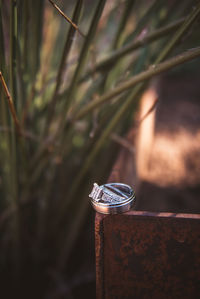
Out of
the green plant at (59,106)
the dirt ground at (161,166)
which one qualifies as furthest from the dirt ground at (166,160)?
the green plant at (59,106)

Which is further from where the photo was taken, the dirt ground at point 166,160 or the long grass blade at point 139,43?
the dirt ground at point 166,160

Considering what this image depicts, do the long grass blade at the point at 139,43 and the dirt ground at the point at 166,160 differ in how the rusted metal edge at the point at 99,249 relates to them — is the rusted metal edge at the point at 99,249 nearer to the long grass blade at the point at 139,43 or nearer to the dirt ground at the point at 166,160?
the dirt ground at the point at 166,160

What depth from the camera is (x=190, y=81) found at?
178 inches

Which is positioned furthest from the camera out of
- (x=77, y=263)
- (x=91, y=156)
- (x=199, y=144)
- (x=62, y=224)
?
(x=199, y=144)

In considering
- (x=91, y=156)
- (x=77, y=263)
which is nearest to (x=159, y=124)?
(x=77, y=263)

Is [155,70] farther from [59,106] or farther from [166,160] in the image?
[166,160]

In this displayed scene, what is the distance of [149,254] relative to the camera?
0.55 metres

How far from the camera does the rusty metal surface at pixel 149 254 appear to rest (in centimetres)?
53

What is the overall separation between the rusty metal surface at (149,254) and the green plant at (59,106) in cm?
27

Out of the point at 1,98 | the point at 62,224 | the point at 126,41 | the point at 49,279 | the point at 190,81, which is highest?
the point at 190,81

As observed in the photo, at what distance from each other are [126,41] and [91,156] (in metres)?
0.39

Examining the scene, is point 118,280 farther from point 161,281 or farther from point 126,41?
point 126,41

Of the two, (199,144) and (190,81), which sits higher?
(190,81)

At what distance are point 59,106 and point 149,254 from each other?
0.70 meters
